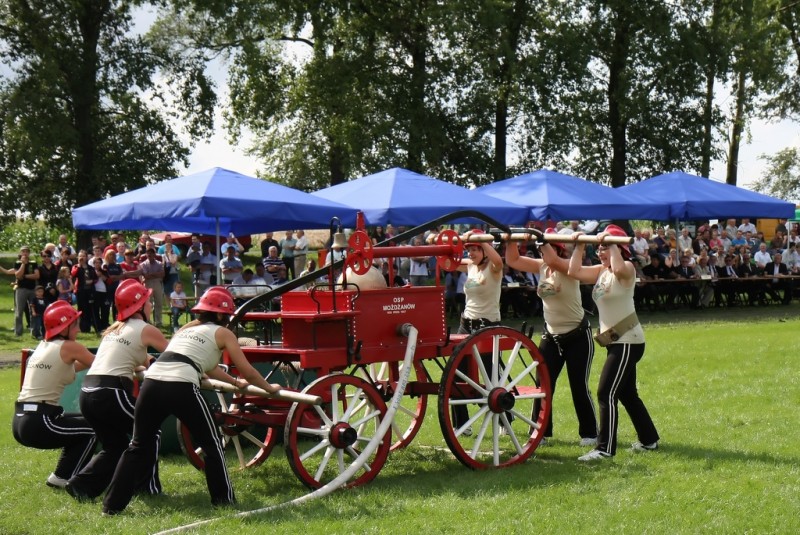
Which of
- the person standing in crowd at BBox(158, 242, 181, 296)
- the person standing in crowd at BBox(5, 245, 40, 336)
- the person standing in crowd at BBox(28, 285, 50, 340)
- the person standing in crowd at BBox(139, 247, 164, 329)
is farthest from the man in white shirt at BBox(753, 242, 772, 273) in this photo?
the person standing in crowd at BBox(5, 245, 40, 336)

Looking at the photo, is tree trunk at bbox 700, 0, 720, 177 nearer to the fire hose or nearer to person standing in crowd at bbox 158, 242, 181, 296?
person standing in crowd at bbox 158, 242, 181, 296

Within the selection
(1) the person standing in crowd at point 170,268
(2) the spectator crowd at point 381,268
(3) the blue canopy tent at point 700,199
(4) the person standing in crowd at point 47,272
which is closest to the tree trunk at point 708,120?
(2) the spectator crowd at point 381,268

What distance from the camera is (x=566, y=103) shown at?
34594 millimetres

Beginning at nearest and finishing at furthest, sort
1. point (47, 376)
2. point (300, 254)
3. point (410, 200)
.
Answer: point (47, 376), point (410, 200), point (300, 254)

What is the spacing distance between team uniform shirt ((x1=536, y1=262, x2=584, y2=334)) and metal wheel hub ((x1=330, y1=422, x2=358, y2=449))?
2373mm

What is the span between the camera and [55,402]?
26.2ft

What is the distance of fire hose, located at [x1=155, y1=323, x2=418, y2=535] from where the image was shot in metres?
6.94

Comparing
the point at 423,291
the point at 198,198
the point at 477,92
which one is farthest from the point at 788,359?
the point at 477,92

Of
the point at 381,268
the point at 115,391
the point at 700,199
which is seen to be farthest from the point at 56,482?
the point at 700,199

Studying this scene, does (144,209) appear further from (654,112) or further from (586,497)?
(654,112)

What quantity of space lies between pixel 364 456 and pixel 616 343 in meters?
2.36

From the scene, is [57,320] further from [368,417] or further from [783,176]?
[783,176]

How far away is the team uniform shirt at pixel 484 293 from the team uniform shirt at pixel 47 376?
12.2ft

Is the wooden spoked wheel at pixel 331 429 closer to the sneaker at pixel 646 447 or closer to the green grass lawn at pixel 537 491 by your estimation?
the green grass lawn at pixel 537 491
